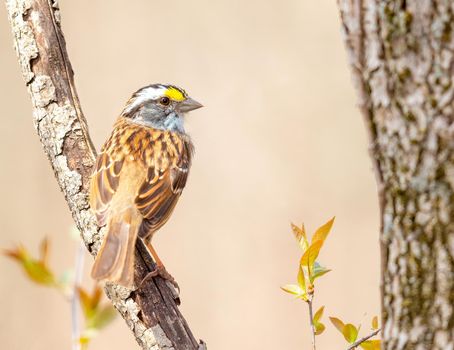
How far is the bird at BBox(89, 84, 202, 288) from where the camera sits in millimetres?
3271

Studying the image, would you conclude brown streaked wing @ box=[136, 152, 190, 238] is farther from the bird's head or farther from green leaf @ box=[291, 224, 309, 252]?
green leaf @ box=[291, 224, 309, 252]

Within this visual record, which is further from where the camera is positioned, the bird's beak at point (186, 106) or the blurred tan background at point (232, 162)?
the blurred tan background at point (232, 162)

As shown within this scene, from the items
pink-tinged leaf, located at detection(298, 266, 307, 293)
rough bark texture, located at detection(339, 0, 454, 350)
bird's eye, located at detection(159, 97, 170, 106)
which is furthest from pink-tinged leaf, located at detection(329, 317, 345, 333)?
bird's eye, located at detection(159, 97, 170, 106)

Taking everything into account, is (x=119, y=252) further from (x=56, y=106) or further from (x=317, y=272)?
(x=317, y=272)

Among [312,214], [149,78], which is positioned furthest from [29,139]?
[312,214]

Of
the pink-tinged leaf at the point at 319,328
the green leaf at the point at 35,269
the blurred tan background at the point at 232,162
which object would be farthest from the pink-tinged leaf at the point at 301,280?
the blurred tan background at the point at 232,162

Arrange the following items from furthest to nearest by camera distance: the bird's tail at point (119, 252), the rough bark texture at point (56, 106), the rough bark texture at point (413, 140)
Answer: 1. the rough bark texture at point (56, 106)
2. the bird's tail at point (119, 252)
3. the rough bark texture at point (413, 140)

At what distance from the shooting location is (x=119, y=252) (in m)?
3.24

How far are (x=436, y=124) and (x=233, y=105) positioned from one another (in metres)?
4.88

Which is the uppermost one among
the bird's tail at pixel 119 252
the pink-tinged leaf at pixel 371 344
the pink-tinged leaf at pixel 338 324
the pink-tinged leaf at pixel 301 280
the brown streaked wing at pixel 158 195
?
the brown streaked wing at pixel 158 195

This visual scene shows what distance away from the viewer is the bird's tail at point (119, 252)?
119 inches

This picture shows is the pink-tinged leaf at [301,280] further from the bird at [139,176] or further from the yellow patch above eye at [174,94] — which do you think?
the yellow patch above eye at [174,94]

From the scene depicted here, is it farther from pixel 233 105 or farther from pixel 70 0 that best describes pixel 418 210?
pixel 70 0

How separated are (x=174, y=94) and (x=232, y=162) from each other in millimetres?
1846
